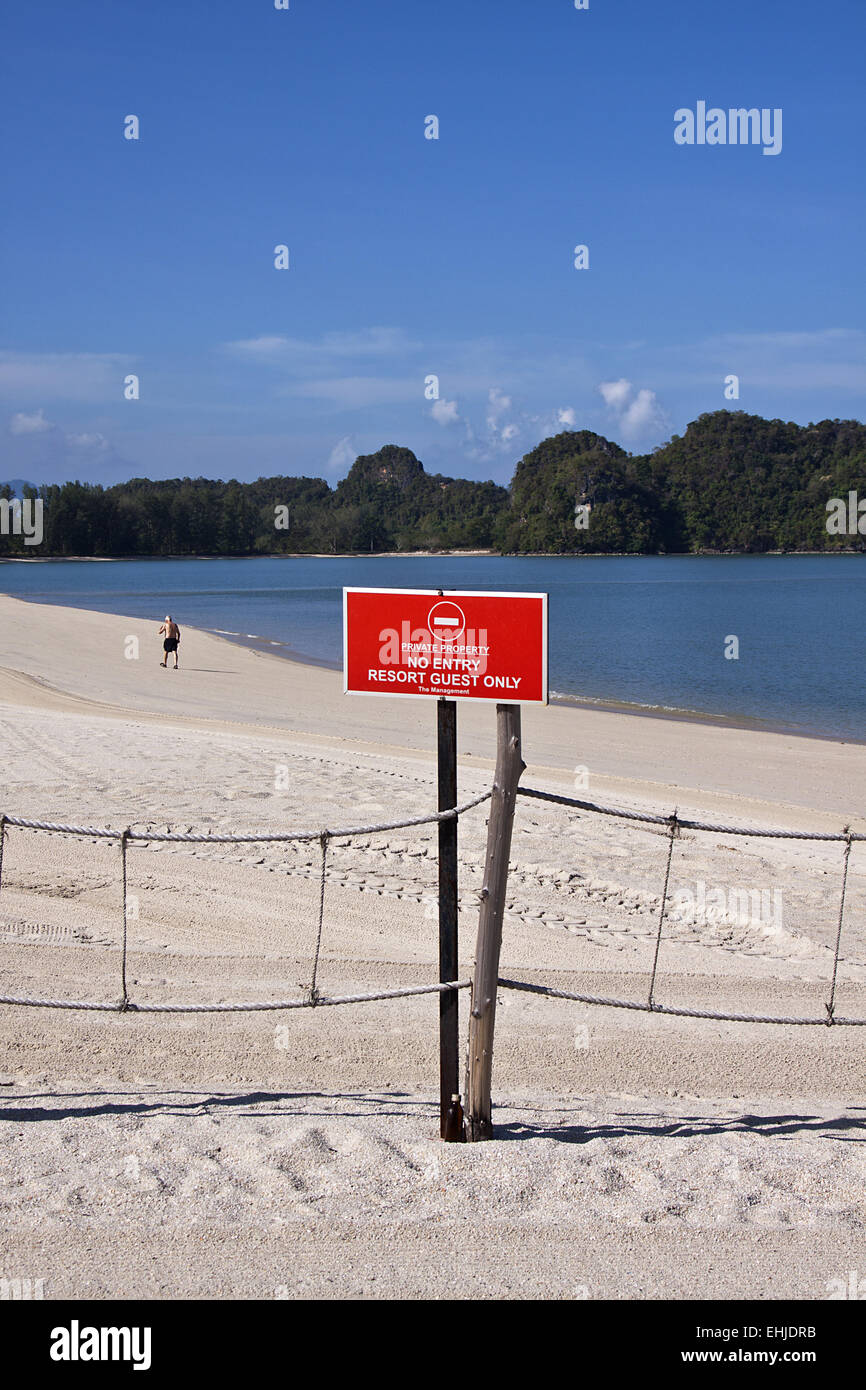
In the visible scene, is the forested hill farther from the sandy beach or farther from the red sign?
the red sign

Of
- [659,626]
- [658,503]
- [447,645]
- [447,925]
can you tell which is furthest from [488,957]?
[658,503]

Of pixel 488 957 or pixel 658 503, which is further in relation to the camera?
pixel 658 503

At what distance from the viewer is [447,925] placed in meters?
5.03

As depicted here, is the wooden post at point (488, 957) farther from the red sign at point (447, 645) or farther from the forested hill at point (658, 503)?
the forested hill at point (658, 503)

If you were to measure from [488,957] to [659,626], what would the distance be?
170 ft

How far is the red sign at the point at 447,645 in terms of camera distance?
4.55 metres

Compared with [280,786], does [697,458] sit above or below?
above

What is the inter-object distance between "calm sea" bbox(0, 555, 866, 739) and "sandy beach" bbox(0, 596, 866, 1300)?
3632 millimetres

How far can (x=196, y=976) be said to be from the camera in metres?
7.15

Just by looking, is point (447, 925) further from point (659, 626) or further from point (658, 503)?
point (658, 503)

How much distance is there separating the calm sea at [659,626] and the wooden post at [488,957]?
6.63 m
